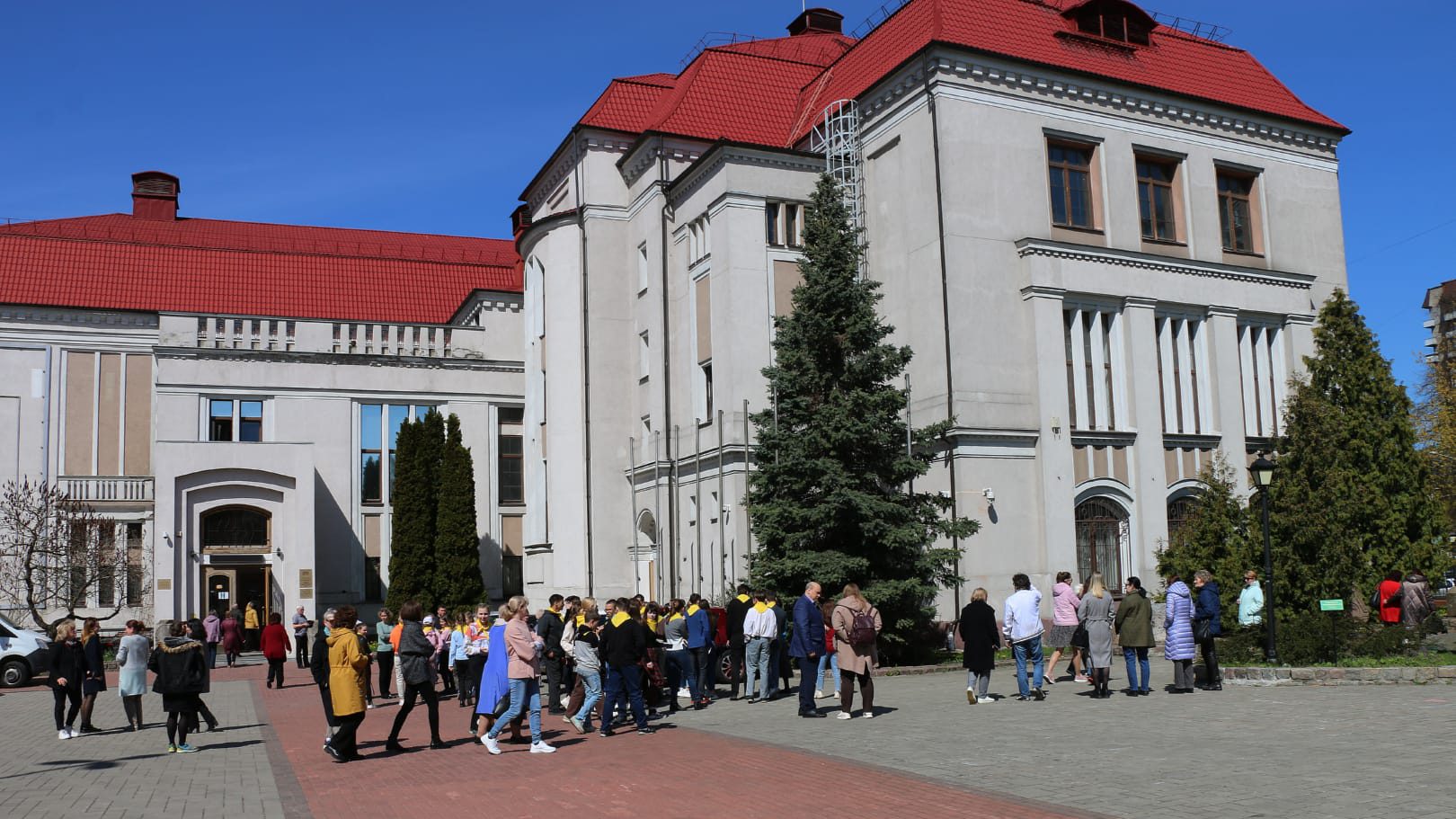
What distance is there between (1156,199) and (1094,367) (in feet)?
17.5

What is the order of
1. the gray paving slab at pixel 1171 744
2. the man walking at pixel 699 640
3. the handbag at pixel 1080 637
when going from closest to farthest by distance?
the gray paving slab at pixel 1171 744 < the man walking at pixel 699 640 < the handbag at pixel 1080 637

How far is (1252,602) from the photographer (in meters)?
19.9

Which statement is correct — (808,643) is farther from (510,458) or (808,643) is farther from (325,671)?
(510,458)

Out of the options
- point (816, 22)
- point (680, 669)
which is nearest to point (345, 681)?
point (680, 669)

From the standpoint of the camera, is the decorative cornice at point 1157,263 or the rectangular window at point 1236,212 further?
the rectangular window at point 1236,212

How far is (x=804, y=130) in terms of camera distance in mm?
35281

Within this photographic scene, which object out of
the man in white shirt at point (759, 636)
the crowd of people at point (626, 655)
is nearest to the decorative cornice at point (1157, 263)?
the crowd of people at point (626, 655)

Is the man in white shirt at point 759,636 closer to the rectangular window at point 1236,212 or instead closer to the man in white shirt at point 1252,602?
the man in white shirt at point 1252,602

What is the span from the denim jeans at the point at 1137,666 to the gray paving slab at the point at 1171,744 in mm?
319

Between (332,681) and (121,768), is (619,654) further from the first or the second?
(121,768)

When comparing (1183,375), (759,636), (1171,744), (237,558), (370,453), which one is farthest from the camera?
(370,453)

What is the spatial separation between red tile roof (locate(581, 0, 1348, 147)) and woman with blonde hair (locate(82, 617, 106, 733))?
70.4ft

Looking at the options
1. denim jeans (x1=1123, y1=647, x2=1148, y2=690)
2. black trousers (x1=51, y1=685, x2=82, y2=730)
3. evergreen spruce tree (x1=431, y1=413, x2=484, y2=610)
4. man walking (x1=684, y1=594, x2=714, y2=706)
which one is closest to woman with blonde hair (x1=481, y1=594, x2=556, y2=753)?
man walking (x1=684, y1=594, x2=714, y2=706)

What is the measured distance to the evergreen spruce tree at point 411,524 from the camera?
1481 inches
